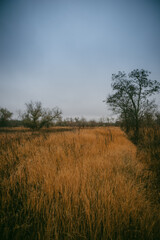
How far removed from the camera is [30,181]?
1426mm

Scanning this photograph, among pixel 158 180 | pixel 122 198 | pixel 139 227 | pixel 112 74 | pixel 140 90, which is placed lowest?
pixel 158 180

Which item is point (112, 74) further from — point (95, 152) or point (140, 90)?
point (95, 152)

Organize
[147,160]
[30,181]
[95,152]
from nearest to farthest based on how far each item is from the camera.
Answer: [30,181], [147,160], [95,152]

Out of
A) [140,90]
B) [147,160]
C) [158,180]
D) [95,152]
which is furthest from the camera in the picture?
[140,90]

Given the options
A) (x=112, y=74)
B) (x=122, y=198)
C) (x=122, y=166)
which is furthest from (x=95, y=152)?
(x=112, y=74)

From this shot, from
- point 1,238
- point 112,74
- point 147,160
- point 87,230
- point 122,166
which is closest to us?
point 1,238

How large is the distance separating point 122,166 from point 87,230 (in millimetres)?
1573

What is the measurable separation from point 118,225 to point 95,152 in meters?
2.16

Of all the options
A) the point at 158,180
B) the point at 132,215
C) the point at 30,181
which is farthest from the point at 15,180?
the point at 158,180

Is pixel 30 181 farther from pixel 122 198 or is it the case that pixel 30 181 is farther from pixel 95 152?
pixel 95 152

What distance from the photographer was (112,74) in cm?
1095

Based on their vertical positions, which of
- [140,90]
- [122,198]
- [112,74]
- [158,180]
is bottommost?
[158,180]

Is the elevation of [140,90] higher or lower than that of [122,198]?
higher

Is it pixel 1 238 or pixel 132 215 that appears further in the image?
pixel 132 215
